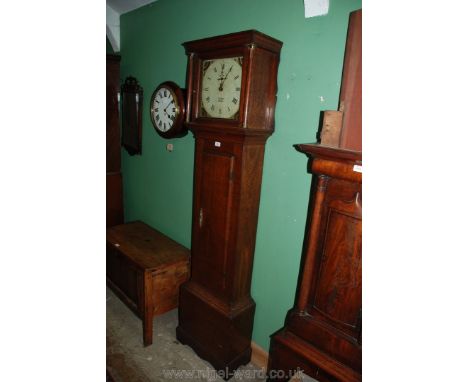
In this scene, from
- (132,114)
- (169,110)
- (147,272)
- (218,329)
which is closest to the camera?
(218,329)

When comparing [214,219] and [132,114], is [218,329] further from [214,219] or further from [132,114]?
[132,114]

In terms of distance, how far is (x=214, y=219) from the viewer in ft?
6.81

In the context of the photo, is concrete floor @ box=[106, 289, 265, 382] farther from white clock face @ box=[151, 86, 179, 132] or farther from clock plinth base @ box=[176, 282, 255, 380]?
white clock face @ box=[151, 86, 179, 132]

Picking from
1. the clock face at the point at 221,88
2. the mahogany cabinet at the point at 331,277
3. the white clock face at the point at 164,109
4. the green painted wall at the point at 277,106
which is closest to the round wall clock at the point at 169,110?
the white clock face at the point at 164,109

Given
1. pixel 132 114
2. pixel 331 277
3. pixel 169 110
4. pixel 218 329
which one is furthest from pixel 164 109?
pixel 331 277

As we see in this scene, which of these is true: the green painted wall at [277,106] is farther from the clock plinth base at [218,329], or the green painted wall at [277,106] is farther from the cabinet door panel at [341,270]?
the cabinet door panel at [341,270]

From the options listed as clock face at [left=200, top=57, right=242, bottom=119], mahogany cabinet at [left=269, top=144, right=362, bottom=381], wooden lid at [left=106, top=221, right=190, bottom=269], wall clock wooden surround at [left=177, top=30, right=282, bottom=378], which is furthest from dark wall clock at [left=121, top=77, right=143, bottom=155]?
mahogany cabinet at [left=269, top=144, right=362, bottom=381]

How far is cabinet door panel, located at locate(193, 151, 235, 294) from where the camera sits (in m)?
1.96

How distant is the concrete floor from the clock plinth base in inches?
3.4

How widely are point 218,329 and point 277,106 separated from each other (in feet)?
5.60

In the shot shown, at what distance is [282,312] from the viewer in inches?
84.9
